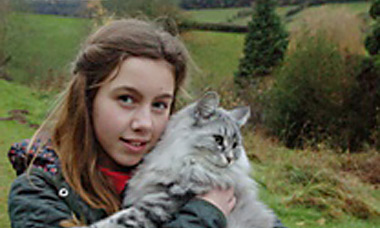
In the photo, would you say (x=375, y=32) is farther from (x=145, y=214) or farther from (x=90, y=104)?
(x=145, y=214)

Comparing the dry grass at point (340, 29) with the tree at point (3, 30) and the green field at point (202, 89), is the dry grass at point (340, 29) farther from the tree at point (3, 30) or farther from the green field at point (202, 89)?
the tree at point (3, 30)

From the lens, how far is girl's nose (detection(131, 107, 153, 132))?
84.0 inches

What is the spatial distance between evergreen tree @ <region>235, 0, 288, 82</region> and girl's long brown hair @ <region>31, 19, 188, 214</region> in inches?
776

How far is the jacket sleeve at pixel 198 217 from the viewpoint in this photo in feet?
6.31

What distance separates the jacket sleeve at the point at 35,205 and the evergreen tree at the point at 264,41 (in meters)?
20.2

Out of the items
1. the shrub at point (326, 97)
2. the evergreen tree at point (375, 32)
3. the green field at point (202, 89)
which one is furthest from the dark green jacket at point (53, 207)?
the evergreen tree at point (375, 32)

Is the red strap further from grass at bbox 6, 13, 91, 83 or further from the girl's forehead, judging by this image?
grass at bbox 6, 13, 91, 83

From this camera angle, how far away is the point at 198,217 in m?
1.95

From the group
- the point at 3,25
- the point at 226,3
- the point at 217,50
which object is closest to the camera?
the point at 3,25

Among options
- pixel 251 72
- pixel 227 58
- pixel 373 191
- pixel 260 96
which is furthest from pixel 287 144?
pixel 227 58

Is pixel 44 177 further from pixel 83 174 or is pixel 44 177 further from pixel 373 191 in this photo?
pixel 373 191

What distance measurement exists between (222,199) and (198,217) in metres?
0.30

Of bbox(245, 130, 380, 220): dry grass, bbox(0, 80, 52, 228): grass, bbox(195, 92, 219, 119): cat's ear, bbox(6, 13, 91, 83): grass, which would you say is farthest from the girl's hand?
bbox(6, 13, 91, 83): grass

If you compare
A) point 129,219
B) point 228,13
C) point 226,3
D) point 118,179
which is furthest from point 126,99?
point 228,13
